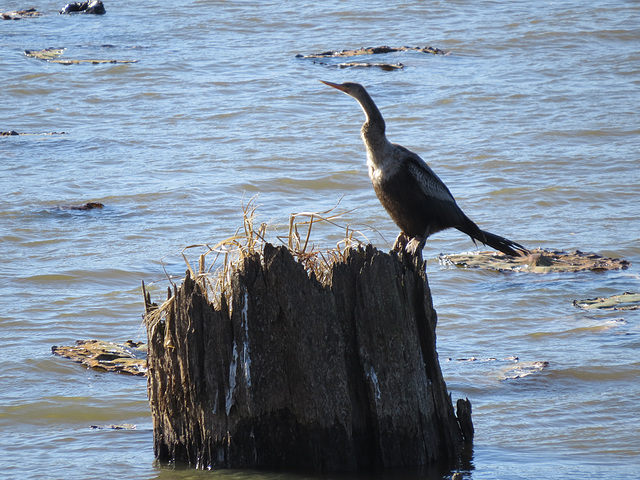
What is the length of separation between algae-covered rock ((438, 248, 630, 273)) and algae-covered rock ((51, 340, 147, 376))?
3.50 metres

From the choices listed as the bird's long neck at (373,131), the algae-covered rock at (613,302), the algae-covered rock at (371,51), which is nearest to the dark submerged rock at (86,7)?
the algae-covered rock at (371,51)

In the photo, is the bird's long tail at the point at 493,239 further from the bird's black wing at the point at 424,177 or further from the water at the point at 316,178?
the water at the point at 316,178

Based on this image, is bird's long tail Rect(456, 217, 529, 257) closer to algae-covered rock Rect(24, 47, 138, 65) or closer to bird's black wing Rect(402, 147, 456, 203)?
bird's black wing Rect(402, 147, 456, 203)

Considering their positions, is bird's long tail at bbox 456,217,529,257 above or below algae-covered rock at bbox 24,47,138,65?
below

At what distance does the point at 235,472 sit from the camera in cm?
447

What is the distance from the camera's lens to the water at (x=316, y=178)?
5.64 m

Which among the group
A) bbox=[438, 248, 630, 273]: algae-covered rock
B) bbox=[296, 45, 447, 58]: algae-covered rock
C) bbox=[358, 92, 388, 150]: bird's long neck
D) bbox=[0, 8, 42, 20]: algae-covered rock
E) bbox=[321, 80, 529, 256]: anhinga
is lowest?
bbox=[438, 248, 630, 273]: algae-covered rock

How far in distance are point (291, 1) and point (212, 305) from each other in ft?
72.8

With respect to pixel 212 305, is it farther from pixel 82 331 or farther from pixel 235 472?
pixel 82 331

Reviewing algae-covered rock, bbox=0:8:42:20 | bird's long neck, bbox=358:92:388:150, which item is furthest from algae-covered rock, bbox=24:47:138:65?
bird's long neck, bbox=358:92:388:150

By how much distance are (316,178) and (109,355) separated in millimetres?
5955

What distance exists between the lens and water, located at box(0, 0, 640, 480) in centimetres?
564

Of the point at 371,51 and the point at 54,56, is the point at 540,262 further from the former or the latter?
the point at 54,56

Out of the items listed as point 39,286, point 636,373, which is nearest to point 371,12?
point 39,286
